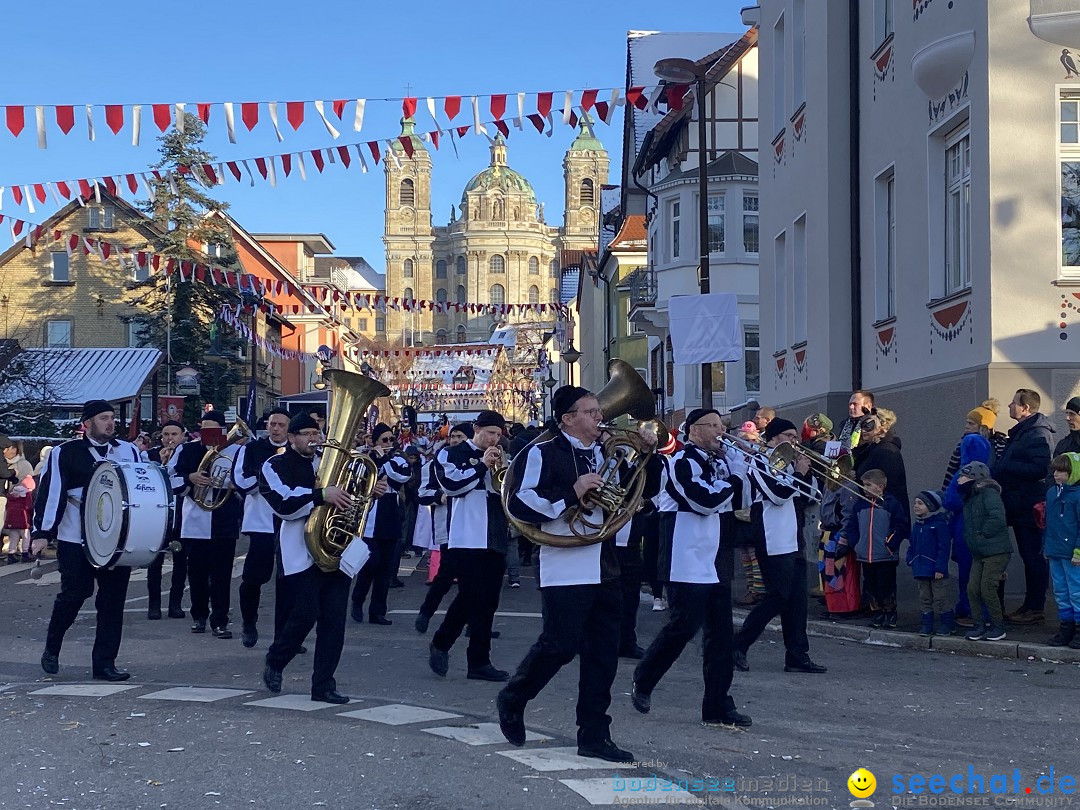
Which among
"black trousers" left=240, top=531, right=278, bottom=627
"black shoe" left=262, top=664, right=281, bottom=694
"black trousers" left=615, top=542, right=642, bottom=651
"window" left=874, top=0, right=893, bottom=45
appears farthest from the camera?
"window" left=874, top=0, right=893, bottom=45

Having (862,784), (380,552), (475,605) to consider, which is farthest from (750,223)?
(862,784)

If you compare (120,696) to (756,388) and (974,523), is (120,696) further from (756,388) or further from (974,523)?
(756,388)

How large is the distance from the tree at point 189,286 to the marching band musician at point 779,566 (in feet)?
130

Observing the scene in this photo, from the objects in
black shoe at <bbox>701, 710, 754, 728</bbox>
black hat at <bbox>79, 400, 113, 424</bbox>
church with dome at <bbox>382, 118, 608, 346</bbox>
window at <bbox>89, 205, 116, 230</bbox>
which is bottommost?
black shoe at <bbox>701, 710, 754, 728</bbox>

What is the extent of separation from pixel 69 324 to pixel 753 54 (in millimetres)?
34109

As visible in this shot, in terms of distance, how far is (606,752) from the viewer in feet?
21.3

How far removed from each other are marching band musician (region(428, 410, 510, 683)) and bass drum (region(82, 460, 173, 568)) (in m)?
2.03

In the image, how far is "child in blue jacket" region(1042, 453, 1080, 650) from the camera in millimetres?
9648

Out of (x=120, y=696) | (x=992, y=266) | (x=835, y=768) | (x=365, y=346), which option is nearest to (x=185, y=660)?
(x=120, y=696)

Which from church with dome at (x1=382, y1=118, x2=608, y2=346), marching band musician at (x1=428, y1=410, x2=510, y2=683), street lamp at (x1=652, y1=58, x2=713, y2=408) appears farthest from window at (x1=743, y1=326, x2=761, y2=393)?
church with dome at (x1=382, y1=118, x2=608, y2=346)

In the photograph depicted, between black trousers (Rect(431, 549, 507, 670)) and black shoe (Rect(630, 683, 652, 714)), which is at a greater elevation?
black trousers (Rect(431, 549, 507, 670))

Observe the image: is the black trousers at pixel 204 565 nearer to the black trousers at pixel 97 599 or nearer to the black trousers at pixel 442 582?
the black trousers at pixel 442 582

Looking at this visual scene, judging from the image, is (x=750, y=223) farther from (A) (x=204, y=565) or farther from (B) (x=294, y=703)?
(B) (x=294, y=703)

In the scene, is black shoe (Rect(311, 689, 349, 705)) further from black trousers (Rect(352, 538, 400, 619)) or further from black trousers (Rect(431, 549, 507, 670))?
black trousers (Rect(352, 538, 400, 619))
